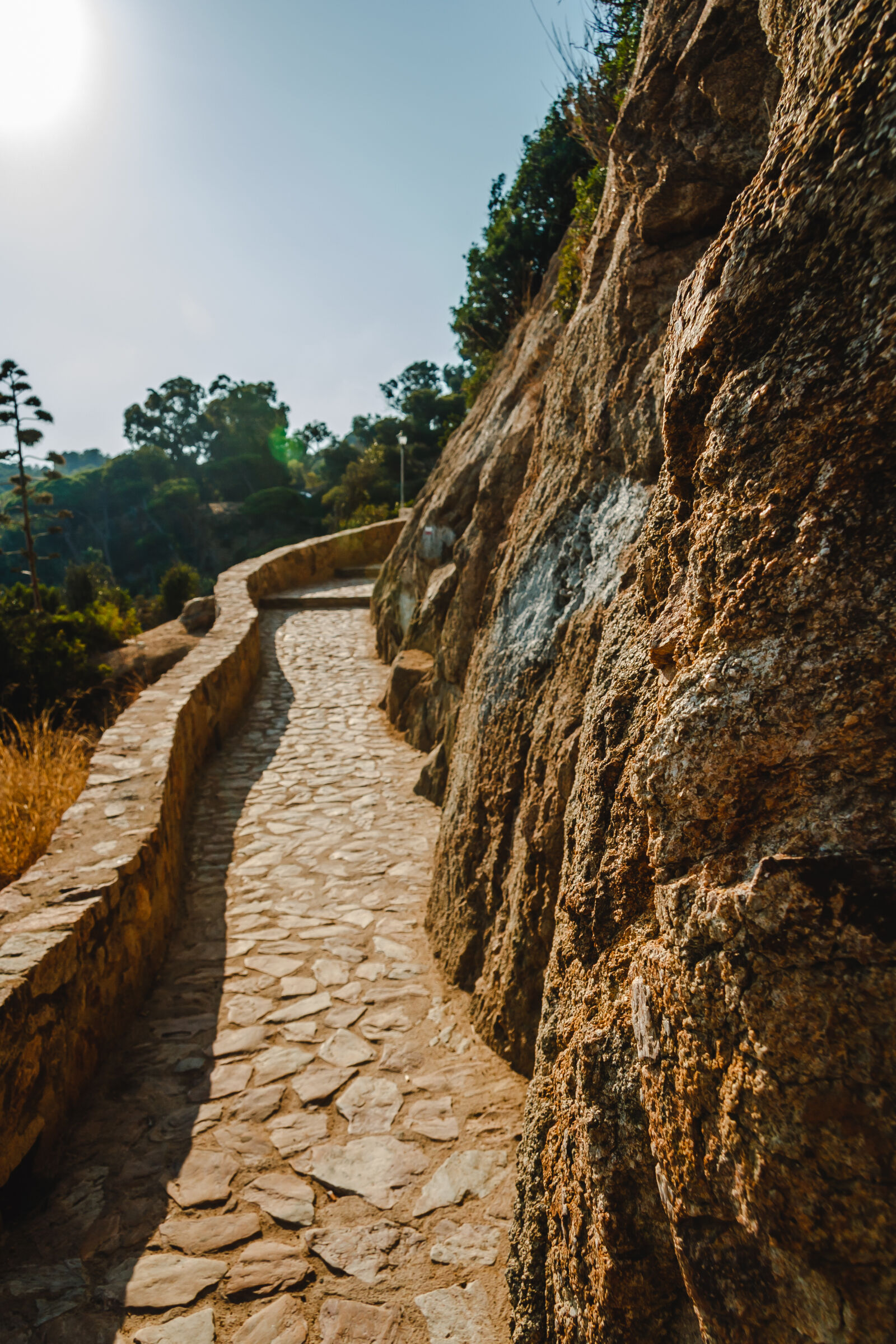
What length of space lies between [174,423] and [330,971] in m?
63.8

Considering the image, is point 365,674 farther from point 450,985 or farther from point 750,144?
point 750,144

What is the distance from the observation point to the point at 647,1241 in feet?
4.63

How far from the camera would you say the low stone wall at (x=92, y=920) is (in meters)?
2.50

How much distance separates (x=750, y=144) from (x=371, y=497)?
3145 cm

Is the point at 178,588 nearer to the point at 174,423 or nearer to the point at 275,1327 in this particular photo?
the point at 275,1327

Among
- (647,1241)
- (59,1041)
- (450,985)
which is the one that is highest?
(647,1241)

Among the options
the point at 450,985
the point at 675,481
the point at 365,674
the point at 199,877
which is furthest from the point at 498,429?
the point at 675,481

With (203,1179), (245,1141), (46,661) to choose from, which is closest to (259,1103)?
(245,1141)

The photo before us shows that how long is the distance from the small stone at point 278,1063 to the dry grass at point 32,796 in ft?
6.81

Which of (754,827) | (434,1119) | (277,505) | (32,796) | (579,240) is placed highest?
(277,505)

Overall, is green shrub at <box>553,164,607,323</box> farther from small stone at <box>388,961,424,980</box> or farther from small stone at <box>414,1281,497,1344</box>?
small stone at <box>414,1281,497,1344</box>

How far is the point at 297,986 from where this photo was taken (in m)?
3.65

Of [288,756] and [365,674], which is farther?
[365,674]

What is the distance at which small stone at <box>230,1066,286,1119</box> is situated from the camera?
9.30ft
